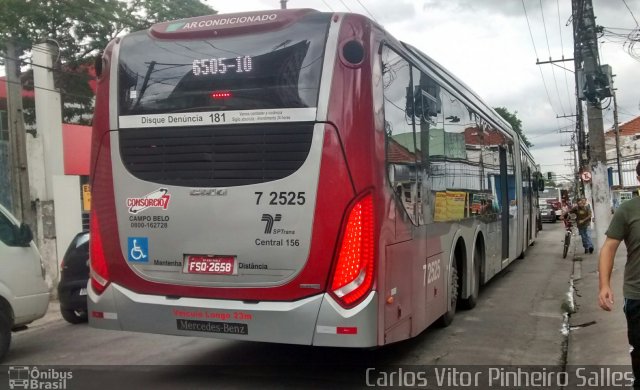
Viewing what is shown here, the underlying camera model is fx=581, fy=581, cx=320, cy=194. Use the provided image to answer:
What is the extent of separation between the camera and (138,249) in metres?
Answer: 5.07

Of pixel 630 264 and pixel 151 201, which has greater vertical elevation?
pixel 151 201

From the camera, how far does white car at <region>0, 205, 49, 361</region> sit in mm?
6609

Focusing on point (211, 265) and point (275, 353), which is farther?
point (275, 353)

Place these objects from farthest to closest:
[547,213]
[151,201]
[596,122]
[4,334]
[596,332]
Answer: [547,213], [596,122], [596,332], [4,334], [151,201]

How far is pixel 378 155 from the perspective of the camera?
15.3 feet

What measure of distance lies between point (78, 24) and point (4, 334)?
48.8 feet

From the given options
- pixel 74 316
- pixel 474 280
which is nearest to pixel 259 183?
pixel 474 280

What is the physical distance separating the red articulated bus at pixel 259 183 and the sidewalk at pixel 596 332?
198cm

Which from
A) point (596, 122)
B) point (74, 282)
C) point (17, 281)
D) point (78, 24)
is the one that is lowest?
point (74, 282)

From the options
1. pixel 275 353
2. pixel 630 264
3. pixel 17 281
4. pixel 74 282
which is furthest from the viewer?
pixel 74 282

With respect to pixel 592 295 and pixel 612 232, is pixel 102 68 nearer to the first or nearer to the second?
pixel 612 232

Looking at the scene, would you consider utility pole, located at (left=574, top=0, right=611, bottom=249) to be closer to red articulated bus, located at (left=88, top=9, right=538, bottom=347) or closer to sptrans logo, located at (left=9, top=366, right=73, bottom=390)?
red articulated bus, located at (left=88, top=9, right=538, bottom=347)

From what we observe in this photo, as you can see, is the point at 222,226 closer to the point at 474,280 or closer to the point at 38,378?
the point at 38,378

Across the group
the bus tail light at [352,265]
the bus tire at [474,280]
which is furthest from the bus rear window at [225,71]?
the bus tire at [474,280]
